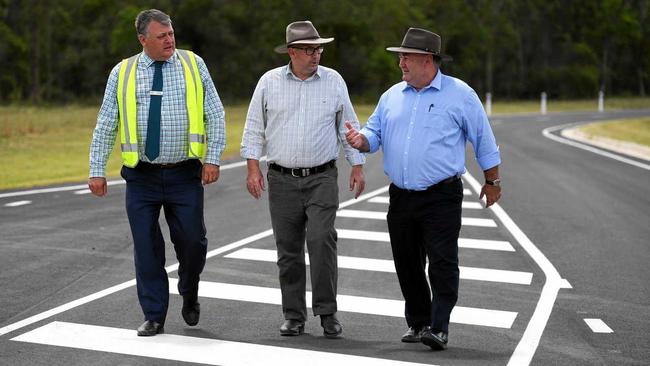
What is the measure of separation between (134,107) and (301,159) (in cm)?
113

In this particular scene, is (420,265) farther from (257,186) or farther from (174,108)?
(174,108)

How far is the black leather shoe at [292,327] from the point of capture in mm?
7391

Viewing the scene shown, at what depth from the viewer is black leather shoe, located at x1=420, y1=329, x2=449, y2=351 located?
6.94 m

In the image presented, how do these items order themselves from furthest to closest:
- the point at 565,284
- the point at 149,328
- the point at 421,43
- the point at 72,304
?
1. the point at 565,284
2. the point at 72,304
3. the point at 149,328
4. the point at 421,43

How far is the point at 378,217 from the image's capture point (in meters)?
14.5

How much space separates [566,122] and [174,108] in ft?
121

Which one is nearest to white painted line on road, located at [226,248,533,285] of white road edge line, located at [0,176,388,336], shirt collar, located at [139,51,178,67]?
white road edge line, located at [0,176,388,336]

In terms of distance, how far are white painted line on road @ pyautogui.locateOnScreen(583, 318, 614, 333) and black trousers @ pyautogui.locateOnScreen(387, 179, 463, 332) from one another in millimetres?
1214

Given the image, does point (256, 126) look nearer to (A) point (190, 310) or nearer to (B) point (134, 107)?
(B) point (134, 107)

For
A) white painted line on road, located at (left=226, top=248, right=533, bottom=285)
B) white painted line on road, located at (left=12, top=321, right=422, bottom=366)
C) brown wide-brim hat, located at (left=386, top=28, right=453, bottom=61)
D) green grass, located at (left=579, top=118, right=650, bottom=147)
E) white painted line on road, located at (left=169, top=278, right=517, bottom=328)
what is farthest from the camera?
green grass, located at (left=579, top=118, right=650, bottom=147)

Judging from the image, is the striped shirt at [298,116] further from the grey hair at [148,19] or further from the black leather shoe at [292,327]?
the black leather shoe at [292,327]

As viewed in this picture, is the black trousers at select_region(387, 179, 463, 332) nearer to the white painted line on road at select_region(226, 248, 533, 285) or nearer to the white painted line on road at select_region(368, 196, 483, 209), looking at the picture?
the white painted line on road at select_region(226, 248, 533, 285)

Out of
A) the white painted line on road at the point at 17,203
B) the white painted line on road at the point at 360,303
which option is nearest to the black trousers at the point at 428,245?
the white painted line on road at the point at 360,303

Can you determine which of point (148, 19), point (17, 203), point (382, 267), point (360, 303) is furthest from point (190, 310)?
point (17, 203)
